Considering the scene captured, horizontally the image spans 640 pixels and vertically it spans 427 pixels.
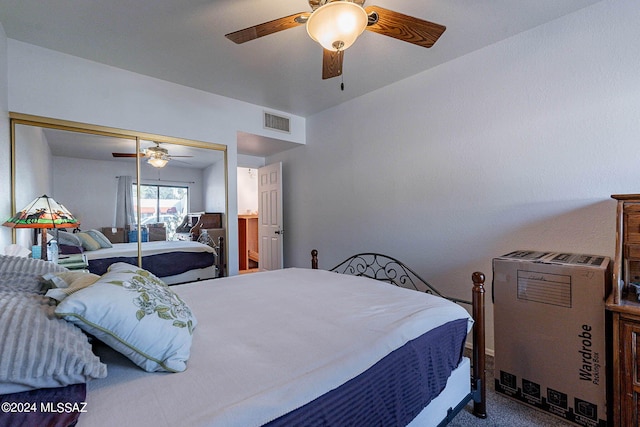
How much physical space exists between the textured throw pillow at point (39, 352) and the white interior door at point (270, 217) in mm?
3691

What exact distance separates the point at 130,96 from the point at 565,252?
13.1 feet

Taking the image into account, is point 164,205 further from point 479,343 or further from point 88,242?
point 479,343

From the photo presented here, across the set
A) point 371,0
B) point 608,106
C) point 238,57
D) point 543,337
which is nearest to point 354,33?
point 371,0

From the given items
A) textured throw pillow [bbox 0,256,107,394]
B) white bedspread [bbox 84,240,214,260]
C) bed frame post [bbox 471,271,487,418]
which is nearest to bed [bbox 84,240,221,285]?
white bedspread [bbox 84,240,214,260]

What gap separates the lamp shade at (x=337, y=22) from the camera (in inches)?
54.9

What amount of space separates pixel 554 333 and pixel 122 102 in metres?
3.89

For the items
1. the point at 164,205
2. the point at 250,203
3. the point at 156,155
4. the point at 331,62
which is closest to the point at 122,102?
the point at 156,155

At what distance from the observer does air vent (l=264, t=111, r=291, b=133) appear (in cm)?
379

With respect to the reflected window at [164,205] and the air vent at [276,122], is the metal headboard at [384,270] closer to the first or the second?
the reflected window at [164,205]

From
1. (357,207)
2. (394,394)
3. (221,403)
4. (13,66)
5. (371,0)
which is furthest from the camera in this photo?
(357,207)

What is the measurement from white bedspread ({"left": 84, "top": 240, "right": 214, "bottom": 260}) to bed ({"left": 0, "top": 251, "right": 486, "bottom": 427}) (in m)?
1.49

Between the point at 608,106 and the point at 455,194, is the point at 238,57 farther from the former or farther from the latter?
the point at 608,106

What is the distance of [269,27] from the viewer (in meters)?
1.69

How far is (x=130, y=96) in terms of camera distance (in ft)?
9.25
